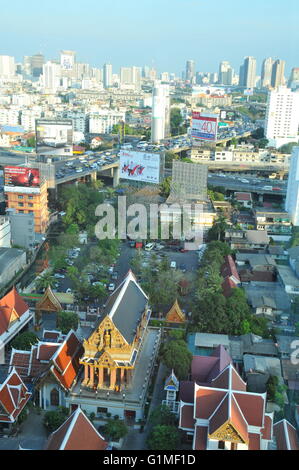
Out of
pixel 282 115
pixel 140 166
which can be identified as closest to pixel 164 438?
pixel 140 166

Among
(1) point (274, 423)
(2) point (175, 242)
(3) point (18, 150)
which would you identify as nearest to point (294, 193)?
(2) point (175, 242)

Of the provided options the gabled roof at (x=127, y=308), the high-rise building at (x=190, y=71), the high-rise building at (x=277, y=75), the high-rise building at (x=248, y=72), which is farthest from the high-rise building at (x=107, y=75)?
the gabled roof at (x=127, y=308)

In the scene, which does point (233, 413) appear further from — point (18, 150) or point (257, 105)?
point (257, 105)

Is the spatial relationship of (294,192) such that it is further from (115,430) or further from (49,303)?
(115,430)

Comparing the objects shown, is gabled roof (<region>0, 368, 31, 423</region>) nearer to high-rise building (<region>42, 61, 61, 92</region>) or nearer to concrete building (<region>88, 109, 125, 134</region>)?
Answer: concrete building (<region>88, 109, 125, 134</region>)

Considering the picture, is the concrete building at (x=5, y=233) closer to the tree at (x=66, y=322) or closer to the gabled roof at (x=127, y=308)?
the tree at (x=66, y=322)
